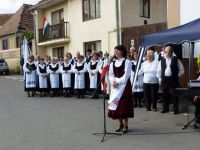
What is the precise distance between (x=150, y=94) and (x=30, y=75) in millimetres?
7036

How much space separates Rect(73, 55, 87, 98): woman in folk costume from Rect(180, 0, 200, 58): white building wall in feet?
14.1

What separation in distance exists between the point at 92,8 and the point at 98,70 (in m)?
10.6

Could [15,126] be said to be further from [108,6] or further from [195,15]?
[108,6]

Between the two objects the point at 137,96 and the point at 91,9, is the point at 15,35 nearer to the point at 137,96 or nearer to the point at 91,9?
the point at 91,9

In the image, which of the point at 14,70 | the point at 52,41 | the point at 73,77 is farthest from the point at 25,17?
the point at 73,77

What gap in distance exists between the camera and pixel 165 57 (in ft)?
36.3

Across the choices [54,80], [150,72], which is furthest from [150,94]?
[54,80]

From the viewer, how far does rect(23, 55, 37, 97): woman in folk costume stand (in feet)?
55.3

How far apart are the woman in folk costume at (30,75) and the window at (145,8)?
9.46 meters

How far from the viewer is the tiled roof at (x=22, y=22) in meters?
39.4

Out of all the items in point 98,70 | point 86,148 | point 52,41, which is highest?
point 52,41

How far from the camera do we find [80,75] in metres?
15.7

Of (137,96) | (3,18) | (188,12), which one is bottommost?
(137,96)

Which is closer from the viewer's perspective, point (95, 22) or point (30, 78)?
point (30, 78)
